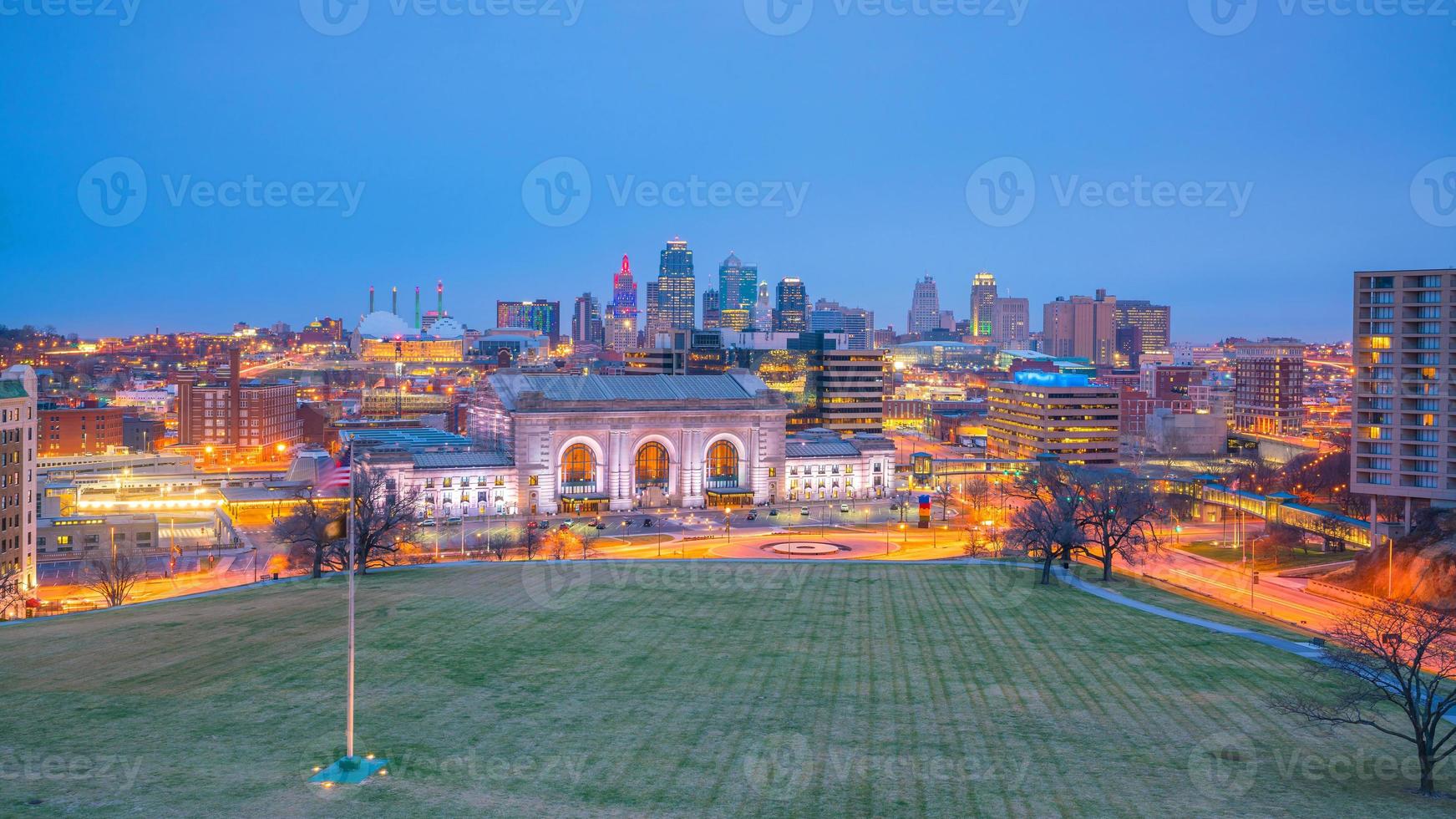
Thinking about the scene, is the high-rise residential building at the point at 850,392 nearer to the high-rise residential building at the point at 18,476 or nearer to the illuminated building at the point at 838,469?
the illuminated building at the point at 838,469

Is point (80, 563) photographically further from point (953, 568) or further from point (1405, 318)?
point (1405, 318)

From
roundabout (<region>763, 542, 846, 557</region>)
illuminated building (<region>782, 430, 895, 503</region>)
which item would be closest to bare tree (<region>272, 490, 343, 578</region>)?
roundabout (<region>763, 542, 846, 557</region>)

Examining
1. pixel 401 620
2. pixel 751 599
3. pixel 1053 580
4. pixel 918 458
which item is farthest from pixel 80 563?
pixel 918 458

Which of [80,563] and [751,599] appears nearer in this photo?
[751,599]

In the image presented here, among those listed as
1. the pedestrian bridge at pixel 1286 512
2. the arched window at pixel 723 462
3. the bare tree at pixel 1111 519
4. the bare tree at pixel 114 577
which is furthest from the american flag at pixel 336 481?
the pedestrian bridge at pixel 1286 512

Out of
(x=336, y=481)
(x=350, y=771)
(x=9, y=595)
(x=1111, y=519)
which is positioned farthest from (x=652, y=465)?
(x=350, y=771)

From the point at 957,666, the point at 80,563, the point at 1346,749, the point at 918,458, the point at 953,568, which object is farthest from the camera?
the point at 918,458

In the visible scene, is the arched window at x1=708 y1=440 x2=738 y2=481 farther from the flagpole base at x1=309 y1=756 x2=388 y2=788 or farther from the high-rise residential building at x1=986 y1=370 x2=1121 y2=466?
the flagpole base at x1=309 y1=756 x2=388 y2=788
